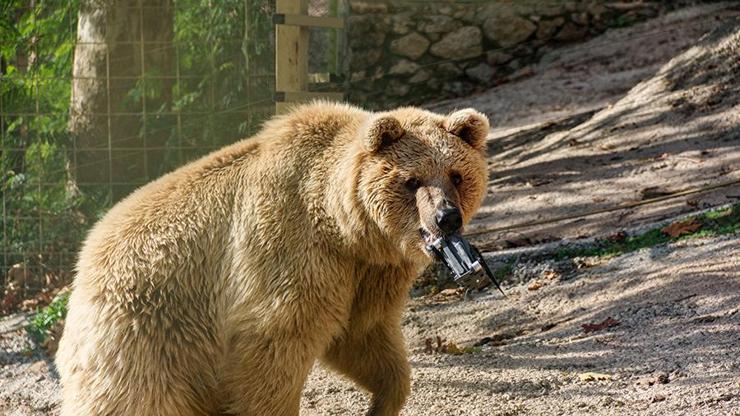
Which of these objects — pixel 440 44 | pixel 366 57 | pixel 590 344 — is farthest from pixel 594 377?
pixel 440 44

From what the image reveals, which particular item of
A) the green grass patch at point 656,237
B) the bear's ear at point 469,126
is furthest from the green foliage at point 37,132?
the bear's ear at point 469,126

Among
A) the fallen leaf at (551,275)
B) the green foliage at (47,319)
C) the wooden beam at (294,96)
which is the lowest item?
the green foliage at (47,319)

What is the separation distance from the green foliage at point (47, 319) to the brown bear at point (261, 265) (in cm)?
312

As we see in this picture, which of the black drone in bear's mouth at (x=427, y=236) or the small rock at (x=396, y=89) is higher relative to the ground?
the small rock at (x=396, y=89)

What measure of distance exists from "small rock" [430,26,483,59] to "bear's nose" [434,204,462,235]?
10.3 m

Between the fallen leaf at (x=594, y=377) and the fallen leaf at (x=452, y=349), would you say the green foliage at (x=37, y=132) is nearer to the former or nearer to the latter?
the fallen leaf at (x=452, y=349)

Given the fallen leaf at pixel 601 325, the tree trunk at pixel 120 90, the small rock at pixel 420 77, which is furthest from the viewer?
the small rock at pixel 420 77

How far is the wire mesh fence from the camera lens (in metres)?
8.77

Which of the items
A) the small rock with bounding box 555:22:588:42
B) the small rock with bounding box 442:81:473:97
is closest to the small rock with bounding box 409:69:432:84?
the small rock with bounding box 442:81:473:97

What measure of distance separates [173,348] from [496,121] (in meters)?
8.70

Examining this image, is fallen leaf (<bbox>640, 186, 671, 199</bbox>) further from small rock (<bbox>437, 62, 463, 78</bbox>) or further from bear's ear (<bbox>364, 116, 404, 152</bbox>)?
small rock (<bbox>437, 62, 463, 78</bbox>)

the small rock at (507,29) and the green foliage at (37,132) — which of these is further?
the small rock at (507,29)

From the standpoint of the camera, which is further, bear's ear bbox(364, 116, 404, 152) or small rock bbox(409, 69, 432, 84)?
small rock bbox(409, 69, 432, 84)

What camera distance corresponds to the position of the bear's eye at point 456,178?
506 centimetres
